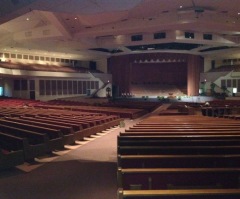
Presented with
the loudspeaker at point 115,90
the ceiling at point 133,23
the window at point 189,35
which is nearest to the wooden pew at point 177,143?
the ceiling at point 133,23

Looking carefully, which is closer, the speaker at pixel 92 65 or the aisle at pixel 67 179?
the aisle at pixel 67 179

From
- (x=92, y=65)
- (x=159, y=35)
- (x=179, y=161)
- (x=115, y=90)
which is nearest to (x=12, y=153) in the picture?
(x=179, y=161)

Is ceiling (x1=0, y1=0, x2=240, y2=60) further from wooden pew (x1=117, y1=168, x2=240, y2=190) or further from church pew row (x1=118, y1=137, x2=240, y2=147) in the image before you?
wooden pew (x1=117, y1=168, x2=240, y2=190)

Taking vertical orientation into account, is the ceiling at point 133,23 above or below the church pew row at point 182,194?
above

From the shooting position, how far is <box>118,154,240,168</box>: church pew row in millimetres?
2582

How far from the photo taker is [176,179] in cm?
232

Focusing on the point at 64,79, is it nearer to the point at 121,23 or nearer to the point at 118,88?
the point at 118,88

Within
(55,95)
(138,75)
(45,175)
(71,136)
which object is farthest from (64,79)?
Result: (45,175)

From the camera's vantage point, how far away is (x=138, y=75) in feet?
102

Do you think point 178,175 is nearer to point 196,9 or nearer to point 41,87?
point 196,9

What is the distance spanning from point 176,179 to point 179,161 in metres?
0.32

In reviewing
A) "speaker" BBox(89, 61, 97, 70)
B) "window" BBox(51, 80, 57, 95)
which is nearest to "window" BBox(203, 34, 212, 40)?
"window" BBox(51, 80, 57, 95)

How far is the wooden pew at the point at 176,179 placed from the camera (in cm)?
228

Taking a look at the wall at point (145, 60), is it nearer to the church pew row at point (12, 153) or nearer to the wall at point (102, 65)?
the wall at point (102, 65)
